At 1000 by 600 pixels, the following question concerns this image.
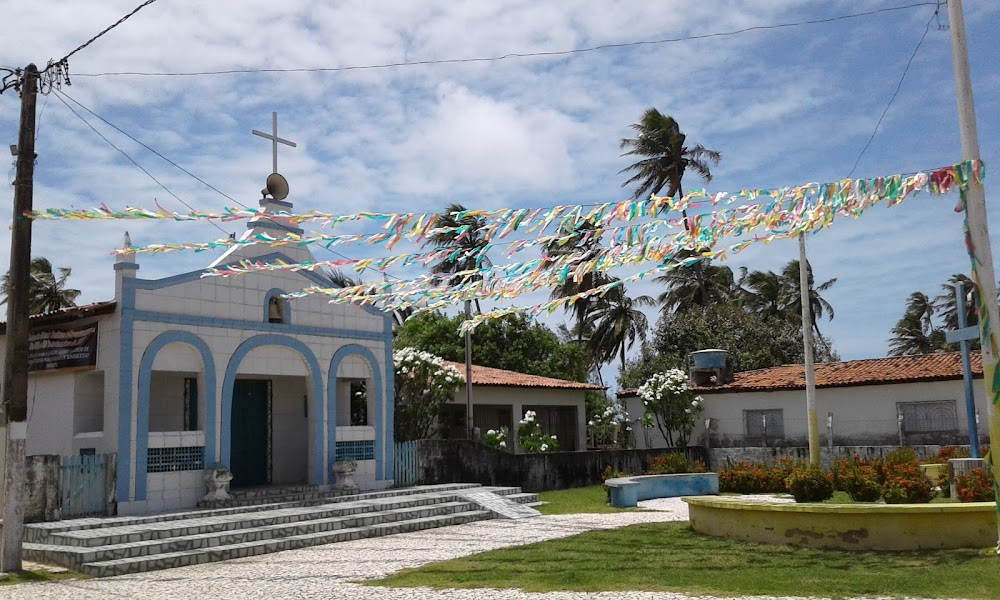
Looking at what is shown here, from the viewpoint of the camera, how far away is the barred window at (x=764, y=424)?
84.4 feet

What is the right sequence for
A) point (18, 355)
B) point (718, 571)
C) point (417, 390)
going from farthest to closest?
point (417, 390)
point (18, 355)
point (718, 571)

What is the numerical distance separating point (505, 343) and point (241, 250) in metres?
20.4

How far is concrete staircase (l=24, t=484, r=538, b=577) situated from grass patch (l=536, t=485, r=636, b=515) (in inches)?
28.0

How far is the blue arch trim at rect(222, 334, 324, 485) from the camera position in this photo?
1545 centimetres

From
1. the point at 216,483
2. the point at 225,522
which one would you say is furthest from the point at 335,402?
the point at 225,522

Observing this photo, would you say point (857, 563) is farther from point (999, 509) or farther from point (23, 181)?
point (23, 181)

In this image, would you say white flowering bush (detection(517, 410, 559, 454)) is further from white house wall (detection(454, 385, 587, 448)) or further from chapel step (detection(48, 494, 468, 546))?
chapel step (detection(48, 494, 468, 546))

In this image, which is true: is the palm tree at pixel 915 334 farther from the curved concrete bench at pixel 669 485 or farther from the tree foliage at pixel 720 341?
the curved concrete bench at pixel 669 485

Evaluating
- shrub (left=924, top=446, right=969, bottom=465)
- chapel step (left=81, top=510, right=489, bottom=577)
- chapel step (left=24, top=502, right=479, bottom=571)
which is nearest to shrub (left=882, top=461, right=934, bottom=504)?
shrub (left=924, top=446, right=969, bottom=465)

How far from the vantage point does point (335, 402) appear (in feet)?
58.4

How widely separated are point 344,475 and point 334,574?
675cm

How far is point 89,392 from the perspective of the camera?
15.1 m

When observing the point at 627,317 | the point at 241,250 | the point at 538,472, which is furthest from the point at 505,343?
the point at 241,250

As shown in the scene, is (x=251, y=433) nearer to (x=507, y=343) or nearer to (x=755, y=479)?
(x=755, y=479)
